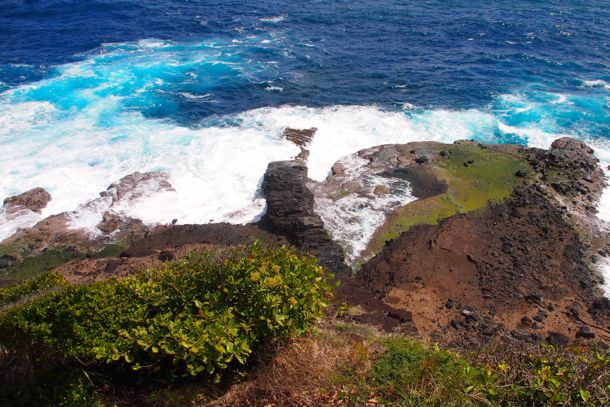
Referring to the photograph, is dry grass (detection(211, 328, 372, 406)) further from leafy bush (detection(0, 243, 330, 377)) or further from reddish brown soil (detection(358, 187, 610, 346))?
reddish brown soil (detection(358, 187, 610, 346))

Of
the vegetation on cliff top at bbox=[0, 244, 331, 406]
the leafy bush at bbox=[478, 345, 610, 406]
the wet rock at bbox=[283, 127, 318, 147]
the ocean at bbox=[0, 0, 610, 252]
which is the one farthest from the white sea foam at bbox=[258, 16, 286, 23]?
the leafy bush at bbox=[478, 345, 610, 406]

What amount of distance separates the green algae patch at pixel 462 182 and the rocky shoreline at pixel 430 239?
8cm

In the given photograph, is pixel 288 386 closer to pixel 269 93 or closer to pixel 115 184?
pixel 115 184

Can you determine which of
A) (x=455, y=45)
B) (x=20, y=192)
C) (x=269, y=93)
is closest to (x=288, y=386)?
(x=20, y=192)

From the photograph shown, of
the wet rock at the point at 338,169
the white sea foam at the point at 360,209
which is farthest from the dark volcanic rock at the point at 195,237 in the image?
the wet rock at the point at 338,169

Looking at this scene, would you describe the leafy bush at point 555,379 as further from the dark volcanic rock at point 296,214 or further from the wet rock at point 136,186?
the wet rock at point 136,186

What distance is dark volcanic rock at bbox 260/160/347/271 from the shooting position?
21906 mm

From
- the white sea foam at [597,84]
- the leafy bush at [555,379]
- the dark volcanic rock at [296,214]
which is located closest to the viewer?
the leafy bush at [555,379]

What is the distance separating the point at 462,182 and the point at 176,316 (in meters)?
21.2

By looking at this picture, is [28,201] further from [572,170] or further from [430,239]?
[572,170]

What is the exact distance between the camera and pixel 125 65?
42.2m

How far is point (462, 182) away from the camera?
2747 centimetres

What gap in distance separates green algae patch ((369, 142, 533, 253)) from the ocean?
4.00 metres

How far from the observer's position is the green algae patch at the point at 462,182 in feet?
80.3
